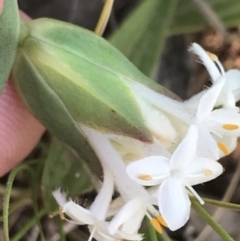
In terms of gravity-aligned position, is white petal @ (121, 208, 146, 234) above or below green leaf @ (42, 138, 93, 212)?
above

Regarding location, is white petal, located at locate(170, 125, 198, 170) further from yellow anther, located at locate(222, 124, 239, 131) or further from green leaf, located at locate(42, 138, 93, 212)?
green leaf, located at locate(42, 138, 93, 212)

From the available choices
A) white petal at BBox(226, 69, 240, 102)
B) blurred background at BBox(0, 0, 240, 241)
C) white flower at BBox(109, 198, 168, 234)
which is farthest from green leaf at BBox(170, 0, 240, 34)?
white flower at BBox(109, 198, 168, 234)

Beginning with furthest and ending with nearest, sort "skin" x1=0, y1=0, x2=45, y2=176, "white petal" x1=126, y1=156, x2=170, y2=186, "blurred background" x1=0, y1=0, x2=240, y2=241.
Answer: "blurred background" x1=0, y1=0, x2=240, y2=241
"skin" x1=0, y1=0, x2=45, y2=176
"white petal" x1=126, y1=156, x2=170, y2=186

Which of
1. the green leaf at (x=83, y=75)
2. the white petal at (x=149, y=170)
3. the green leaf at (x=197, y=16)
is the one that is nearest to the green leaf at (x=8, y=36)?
the green leaf at (x=83, y=75)

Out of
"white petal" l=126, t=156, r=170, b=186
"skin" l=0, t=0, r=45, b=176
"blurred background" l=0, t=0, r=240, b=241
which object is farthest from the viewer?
"blurred background" l=0, t=0, r=240, b=241

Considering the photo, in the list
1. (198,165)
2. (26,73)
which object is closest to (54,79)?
(26,73)
